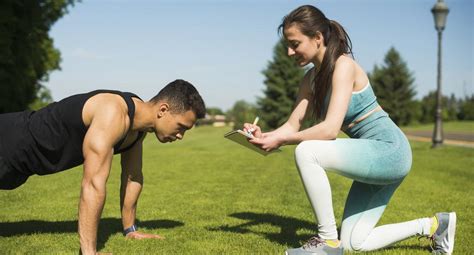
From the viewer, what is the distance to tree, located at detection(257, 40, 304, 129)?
188 ft

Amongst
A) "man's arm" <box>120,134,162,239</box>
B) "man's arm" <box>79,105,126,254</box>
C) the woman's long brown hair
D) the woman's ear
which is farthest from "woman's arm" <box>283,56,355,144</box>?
"man's arm" <box>120,134,162,239</box>

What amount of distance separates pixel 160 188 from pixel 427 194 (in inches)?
187

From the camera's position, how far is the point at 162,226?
5.68 metres

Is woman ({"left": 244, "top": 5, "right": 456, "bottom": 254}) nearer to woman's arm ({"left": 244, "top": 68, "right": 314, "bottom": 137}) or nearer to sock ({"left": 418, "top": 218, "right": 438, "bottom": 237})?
sock ({"left": 418, "top": 218, "right": 438, "bottom": 237})

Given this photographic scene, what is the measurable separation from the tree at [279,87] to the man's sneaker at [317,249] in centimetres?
5262

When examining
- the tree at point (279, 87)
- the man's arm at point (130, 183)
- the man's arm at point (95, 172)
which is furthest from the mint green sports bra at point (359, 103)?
the tree at point (279, 87)

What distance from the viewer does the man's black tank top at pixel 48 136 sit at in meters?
4.17

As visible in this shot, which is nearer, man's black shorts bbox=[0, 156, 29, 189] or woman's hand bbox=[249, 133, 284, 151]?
woman's hand bbox=[249, 133, 284, 151]

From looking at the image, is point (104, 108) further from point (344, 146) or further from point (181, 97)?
point (344, 146)

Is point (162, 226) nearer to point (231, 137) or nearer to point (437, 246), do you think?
point (231, 137)

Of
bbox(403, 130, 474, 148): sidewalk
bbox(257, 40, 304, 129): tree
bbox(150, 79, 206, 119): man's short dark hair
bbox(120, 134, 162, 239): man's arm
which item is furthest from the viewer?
bbox(257, 40, 304, 129): tree

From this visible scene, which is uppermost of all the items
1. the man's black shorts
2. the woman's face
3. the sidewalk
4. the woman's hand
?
the woman's face

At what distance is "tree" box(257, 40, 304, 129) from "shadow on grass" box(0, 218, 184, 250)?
50835 mm

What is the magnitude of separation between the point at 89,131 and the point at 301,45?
6.15ft
